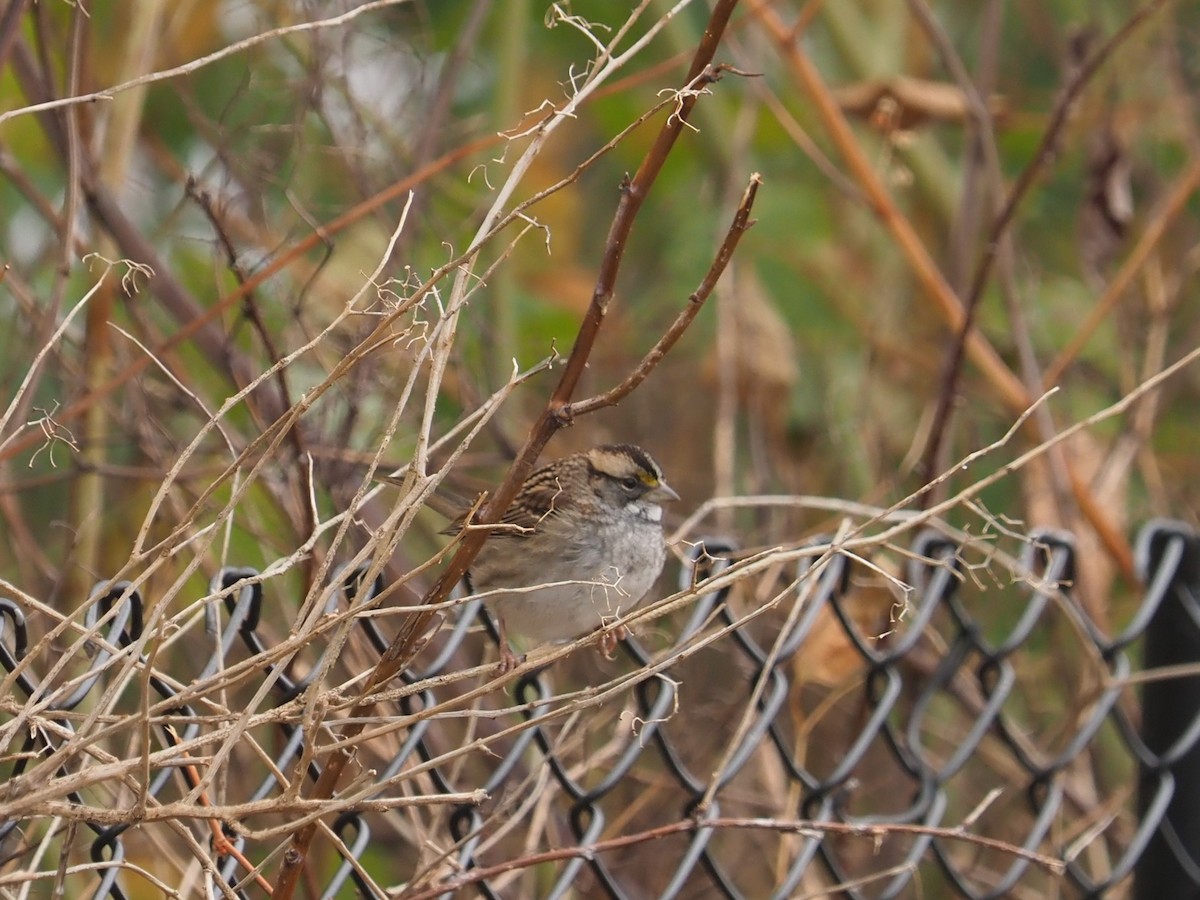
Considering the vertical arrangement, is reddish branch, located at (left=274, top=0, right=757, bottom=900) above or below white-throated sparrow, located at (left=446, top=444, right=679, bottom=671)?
Result: above

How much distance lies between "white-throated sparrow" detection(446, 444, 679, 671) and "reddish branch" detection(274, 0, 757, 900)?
4.18ft

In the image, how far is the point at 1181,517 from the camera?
516cm

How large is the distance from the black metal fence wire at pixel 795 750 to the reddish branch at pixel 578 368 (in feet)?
0.20

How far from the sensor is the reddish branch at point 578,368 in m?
1.58

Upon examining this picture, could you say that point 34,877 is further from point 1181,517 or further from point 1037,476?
point 1181,517

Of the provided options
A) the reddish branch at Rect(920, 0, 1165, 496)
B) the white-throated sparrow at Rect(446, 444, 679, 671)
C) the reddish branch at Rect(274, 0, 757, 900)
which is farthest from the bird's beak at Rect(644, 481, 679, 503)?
the reddish branch at Rect(274, 0, 757, 900)

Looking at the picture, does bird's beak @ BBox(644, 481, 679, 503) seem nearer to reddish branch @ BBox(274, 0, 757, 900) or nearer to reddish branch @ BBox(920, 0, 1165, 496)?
reddish branch @ BBox(920, 0, 1165, 496)

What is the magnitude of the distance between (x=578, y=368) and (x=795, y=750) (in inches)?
65.3

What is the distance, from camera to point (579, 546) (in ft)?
11.0

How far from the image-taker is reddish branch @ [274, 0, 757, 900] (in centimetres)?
158

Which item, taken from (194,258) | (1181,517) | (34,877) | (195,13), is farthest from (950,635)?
(34,877)

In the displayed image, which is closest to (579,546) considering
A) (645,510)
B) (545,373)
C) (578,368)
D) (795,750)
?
(645,510)

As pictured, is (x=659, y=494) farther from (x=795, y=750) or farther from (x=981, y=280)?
(x=981, y=280)

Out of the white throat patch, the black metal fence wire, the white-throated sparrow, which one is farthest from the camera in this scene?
the white throat patch
